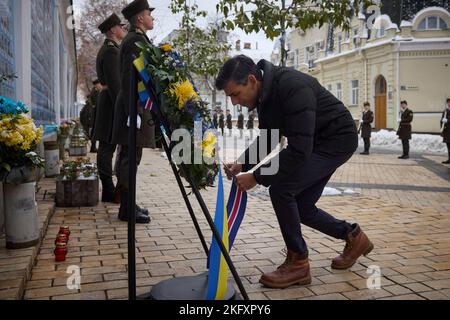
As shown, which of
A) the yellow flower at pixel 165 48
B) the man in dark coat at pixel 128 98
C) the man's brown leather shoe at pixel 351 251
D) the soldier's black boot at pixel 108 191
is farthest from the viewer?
the soldier's black boot at pixel 108 191

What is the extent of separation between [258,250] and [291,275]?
34.4 inches

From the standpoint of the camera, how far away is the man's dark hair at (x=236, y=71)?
2.84 meters

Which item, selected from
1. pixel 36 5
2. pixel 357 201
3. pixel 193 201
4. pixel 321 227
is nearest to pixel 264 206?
pixel 193 201

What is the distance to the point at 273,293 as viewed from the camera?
3014mm

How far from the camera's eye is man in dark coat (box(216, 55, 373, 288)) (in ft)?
9.41

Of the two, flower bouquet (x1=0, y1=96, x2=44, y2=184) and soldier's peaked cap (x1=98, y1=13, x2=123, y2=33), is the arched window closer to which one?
soldier's peaked cap (x1=98, y1=13, x2=123, y2=33)

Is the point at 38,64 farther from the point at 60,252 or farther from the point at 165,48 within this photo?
the point at 165,48

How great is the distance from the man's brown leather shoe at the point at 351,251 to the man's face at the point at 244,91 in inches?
53.0

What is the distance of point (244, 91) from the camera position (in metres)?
2.91

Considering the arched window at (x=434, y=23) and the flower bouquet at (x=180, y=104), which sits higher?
the arched window at (x=434, y=23)

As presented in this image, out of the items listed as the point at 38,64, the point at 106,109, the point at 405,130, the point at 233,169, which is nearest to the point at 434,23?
the point at 405,130

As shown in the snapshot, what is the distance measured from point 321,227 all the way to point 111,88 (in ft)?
10.2

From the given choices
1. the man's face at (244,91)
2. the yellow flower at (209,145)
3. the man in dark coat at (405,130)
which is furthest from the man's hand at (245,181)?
the man in dark coat at (405,130)

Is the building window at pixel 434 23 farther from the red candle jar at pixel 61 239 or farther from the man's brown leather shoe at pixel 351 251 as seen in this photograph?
the red candle jar at pixel 61 239
